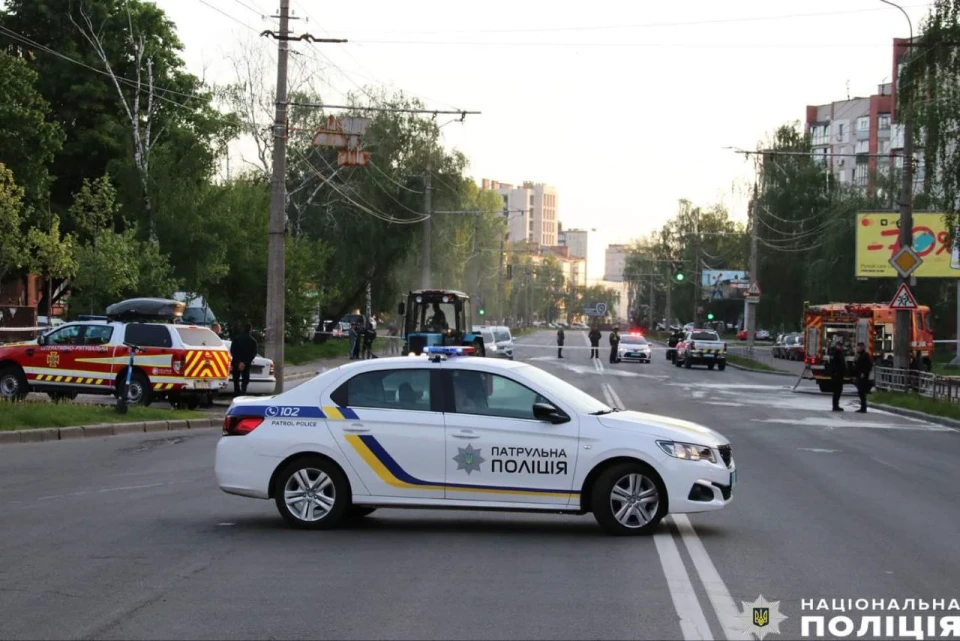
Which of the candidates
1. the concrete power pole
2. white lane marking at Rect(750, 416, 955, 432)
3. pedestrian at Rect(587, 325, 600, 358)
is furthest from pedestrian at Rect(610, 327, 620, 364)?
the concrete power pole

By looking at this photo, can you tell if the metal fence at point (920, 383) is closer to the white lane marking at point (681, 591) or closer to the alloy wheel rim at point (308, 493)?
the white lane marking at point (681, 591)

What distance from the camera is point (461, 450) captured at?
1095 cm

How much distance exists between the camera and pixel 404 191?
61938 millimetres

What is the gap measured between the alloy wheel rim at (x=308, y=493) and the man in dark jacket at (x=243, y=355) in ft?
55.9

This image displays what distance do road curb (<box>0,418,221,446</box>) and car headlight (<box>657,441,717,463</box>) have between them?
41.2 feet

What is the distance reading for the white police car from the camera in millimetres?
10812

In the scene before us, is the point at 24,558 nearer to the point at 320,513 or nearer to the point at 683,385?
the point at 320,513

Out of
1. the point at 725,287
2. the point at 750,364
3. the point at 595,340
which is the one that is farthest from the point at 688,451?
the point at 725,287

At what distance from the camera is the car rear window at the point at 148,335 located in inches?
1034

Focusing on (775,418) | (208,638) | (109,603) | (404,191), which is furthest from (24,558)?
(404,191)

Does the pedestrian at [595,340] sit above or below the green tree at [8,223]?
below

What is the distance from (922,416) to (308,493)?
76.8 ft

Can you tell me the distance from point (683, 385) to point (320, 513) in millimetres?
33357

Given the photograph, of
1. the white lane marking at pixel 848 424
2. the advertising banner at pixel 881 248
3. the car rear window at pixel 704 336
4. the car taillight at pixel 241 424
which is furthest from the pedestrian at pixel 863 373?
the car rear window at pixel 704 336
